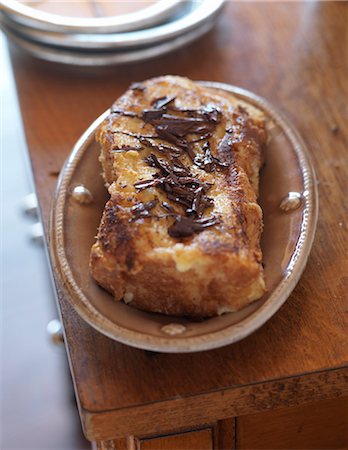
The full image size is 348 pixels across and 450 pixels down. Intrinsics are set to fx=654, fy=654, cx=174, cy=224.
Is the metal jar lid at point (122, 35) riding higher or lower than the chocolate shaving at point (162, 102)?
higher

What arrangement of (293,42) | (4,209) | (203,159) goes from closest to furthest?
1. (203,159)
2. (293,42)
3. (4,209)

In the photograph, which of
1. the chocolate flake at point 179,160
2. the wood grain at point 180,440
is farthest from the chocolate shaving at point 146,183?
the wood grain at point 180,440

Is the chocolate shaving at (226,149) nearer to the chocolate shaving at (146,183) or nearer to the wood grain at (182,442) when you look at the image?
the chocolate shaving at (146,183)

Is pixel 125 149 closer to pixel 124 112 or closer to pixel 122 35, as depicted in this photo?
pixel 124 112

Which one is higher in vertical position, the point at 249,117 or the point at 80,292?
the point at 249,117

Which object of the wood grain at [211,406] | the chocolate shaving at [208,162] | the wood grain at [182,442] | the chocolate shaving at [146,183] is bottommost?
the wood grain at [182,442]

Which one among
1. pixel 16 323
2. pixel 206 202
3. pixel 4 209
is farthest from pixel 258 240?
pixel 4 209

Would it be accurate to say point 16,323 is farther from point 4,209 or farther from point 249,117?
point 249,117
